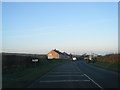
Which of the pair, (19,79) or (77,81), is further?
(19,79)

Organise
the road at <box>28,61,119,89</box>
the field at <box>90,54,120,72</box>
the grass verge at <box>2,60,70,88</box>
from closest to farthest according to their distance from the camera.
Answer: the road at <box>28,61,119,89</box>
the grass verge at <box>2,60,70,88</box>
the field at <box>90,54,120,72</box>

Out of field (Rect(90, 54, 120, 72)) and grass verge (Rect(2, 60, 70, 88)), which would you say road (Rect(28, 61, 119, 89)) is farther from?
field (Rect(90, 54, 120, 72))

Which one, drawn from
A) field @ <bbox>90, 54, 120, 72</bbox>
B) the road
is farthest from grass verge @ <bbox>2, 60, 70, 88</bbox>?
field @ <bbox>90, 54, 120, 72</bbox>

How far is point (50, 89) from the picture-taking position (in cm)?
1130

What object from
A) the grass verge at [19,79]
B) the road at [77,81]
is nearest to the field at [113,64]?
the road at [77,81]

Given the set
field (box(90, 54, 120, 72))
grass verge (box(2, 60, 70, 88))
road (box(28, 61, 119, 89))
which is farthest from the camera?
field (box(90, 54, 120, 72))

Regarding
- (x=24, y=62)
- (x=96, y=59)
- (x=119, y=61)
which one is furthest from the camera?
(x=96, y=59)

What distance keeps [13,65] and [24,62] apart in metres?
6.14

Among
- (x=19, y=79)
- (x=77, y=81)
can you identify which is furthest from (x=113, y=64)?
(x=19, y=79)

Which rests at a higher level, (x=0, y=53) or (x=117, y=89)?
(x=0, y=53)

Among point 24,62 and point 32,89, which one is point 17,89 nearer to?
point 32,89

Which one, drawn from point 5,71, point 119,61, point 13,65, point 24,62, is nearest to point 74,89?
point 5,71

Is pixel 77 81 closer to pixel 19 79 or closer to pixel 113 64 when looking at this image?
pixel 19 79

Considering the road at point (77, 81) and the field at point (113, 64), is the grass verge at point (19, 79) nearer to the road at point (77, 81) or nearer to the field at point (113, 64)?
the road at point (77, 81)
